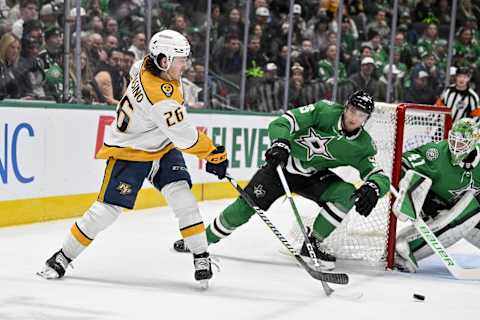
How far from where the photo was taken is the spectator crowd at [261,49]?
17.4ft

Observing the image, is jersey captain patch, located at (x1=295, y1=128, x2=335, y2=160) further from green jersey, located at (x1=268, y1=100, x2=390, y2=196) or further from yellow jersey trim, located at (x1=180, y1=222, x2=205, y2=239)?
yellow jersey trim, located at (x1=180, y1=222, x2=205, y2=239)

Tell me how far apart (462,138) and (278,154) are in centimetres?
88

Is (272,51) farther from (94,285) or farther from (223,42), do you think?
(94,285)

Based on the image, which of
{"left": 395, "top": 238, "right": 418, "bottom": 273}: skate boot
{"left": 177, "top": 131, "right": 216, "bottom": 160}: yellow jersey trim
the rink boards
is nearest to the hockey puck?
{"left": 395, "top": 238, "right": 418, "bottom": 273}: skate boot

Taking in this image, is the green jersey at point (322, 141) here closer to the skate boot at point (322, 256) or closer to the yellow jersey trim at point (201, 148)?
the skate boot at point (322, 256)

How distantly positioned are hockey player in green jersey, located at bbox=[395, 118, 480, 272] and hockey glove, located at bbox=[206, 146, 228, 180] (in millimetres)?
1034

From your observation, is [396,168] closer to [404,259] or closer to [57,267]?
[404,259]

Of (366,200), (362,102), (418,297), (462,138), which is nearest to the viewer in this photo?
(418,297)

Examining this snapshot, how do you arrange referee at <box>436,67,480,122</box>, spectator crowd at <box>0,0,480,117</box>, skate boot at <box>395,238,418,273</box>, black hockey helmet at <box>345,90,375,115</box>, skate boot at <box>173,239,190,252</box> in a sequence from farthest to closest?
referee at <box>436,67,480,122</box> → spectator crowd at <box>0,0,480,117</box> → skate boot at <box>173,239,190,252</box> → skate boot at <box>395,238,418,273</box> → black hockey helmet at <box>345,90,375,115</box>

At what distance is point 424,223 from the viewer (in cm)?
389

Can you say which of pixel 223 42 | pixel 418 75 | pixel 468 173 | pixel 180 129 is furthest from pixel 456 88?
pixel 180 129

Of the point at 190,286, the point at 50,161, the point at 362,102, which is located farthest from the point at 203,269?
the point at 50,161

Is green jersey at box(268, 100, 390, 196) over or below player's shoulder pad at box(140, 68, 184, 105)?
below

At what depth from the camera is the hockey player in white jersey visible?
129 inches
